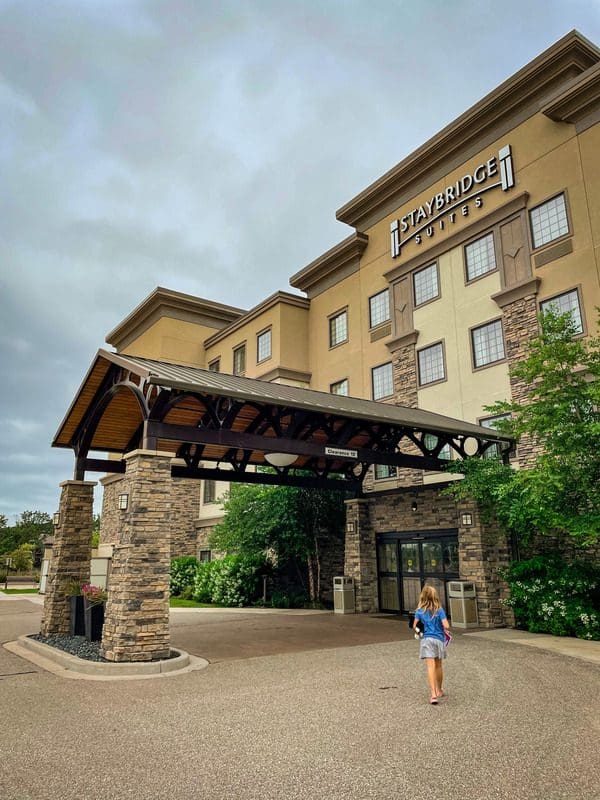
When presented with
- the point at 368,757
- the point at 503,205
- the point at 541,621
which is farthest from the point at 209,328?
the point at 368,757

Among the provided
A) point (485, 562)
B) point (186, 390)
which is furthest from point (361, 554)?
point (186, 390)

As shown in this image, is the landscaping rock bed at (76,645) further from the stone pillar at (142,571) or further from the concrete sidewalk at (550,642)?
the concrete sidewalk at (550,642)

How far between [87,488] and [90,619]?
3593mm

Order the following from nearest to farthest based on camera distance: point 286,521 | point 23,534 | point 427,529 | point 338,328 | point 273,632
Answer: point 273,632, point 427,529, point 286,521, point 338,328, point 23,534

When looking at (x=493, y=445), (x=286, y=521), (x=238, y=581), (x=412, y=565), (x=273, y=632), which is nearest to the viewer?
(x=273, y=632)

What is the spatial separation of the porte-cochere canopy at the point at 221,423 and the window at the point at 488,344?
9.35 ft

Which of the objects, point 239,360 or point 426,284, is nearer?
point 426,284

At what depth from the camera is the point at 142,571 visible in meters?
10.7

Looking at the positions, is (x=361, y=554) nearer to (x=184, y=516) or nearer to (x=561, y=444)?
(x=561, y=444)

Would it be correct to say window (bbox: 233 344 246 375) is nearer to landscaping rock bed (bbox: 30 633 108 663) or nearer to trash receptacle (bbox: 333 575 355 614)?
trash receptacle (bbox: 333 575 355 614)

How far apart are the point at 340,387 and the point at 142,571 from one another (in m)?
16.3

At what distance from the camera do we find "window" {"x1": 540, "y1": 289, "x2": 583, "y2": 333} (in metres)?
16.7

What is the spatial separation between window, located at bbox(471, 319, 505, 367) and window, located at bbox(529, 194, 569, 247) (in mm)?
2828

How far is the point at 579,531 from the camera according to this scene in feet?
40.3
